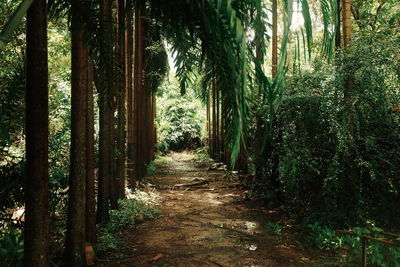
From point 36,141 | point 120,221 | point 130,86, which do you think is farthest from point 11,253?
point 130,86

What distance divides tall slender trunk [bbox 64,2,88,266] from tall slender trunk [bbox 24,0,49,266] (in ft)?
4.06

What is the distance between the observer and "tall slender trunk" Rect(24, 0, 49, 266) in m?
3.15

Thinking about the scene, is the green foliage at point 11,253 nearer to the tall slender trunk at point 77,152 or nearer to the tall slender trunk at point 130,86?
the tall slender trunk at point 77,152

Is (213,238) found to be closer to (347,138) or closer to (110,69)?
(347,138)

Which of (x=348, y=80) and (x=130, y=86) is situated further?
(x=130, y=86)

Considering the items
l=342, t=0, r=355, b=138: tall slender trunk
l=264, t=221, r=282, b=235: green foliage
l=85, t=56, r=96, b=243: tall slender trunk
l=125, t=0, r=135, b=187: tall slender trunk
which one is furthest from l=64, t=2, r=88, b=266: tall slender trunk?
l=125, t=0, r=135, b=187: tall slender trunk

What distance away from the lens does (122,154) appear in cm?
866

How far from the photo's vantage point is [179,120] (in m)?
31.2

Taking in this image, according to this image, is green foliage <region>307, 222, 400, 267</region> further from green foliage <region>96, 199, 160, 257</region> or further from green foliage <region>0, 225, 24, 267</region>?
green foliage <region>0, 225, 24, 267</region>

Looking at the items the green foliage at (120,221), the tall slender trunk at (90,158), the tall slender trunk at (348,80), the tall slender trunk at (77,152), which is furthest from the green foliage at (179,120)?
the tall slender trunk at (77,152)

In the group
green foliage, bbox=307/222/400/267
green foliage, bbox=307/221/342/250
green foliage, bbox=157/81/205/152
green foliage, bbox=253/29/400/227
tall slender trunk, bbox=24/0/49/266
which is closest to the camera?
tall slender trunk, bbox=24/0/49/266

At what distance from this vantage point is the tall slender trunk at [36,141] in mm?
3152

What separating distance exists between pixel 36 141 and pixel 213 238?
4.30 meters

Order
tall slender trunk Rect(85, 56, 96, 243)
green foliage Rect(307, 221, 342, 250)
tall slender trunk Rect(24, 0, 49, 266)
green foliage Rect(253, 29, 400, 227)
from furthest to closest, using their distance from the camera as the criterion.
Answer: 1. green foliage Rect(253, 29, 400, 227)
2. green foliage Rect(307, 221, 342, 250)
3. tall slender trunk Rect(85, 56, 96, 243)
4. tall slender trunk Rect(24, 0, 49, 266)
